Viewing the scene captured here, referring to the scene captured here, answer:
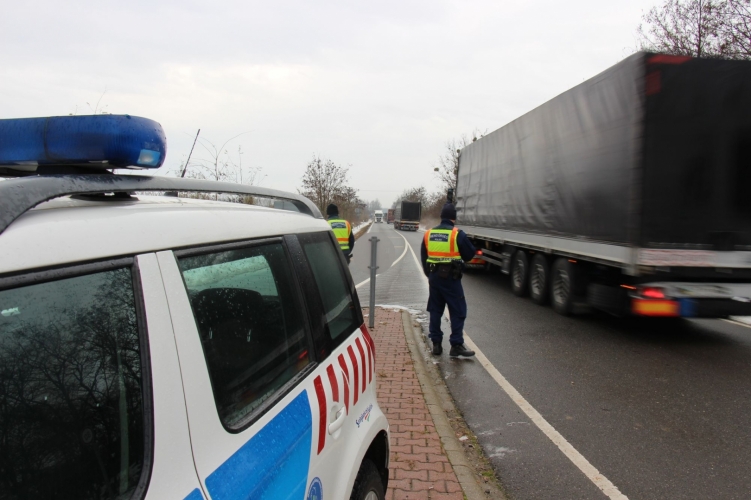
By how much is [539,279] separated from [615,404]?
4.92 metres

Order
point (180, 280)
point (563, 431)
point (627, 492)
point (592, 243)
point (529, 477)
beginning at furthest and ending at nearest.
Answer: point (592, 243) < point (563, 431) < point (529, 477) < point (627, 492) < point (180, 280)

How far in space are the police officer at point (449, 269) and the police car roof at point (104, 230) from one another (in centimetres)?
459

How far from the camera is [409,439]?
Result: 3.83 meters

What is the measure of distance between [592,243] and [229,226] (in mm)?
6600

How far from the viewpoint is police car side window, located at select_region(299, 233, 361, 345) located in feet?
6.95

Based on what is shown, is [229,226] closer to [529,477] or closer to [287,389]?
[287,389]

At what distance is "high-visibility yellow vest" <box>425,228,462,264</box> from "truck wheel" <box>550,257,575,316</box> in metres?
2.88

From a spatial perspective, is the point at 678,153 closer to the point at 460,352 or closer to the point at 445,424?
the point at 460,352

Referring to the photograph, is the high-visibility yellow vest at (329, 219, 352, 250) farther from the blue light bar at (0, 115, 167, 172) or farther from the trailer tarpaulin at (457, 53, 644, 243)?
the blue light bar at (0, 115, 167, 172)

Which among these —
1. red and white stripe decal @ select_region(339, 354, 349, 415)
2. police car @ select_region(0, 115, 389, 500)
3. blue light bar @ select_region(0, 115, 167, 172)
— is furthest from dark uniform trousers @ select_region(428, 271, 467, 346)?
blue light bar @ select_region(0, 115, 167, 172)

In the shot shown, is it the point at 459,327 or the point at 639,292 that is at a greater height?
the point at 639,292

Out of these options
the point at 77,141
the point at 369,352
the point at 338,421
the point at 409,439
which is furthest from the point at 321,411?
the point at 409,439

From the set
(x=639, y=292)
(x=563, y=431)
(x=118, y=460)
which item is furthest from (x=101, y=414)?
(x=639, y=292)

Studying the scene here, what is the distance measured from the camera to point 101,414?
1013mm
